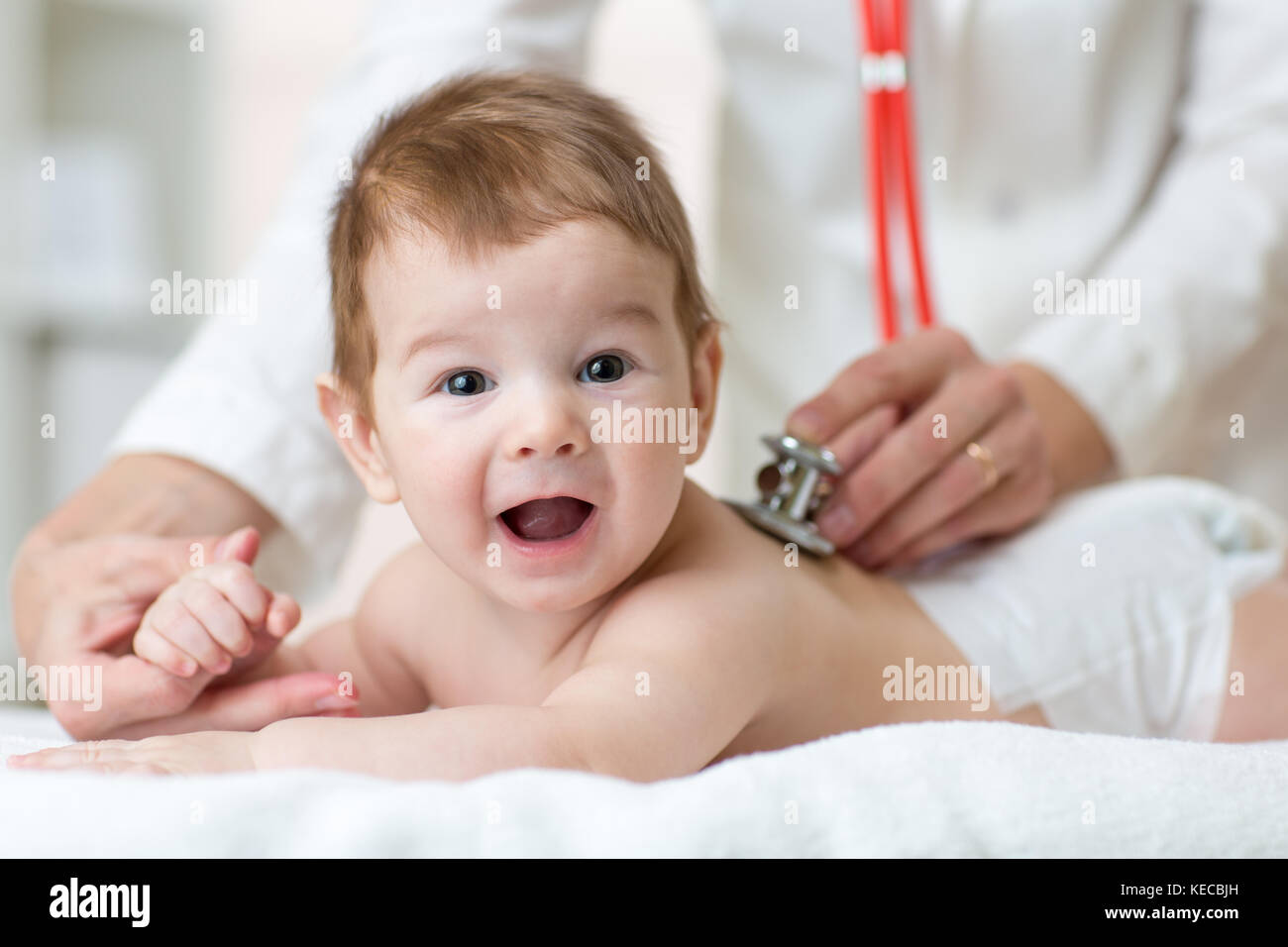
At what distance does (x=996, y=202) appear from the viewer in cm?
110

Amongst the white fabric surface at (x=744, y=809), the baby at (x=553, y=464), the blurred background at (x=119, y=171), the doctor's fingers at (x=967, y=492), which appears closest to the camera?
the white fabric surface at (x=744, y=809)

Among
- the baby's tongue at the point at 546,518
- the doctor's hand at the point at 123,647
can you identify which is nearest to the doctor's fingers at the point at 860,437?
the baby's tongue at the point at 546,518

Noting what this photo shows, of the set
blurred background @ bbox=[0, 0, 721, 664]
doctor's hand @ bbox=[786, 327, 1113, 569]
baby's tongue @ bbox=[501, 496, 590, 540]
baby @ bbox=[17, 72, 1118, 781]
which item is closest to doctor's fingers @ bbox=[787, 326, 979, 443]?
doctor's hand @ bbox=[786, 327, 1113, 569]

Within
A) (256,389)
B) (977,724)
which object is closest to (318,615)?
(256,389)

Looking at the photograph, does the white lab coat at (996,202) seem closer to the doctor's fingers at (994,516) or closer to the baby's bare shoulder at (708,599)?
the doctor's fingers at (994,516)

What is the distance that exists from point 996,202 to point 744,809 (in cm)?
Answer: 84

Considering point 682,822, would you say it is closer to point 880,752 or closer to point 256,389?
point 880,752

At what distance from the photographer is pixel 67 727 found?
0.65 m

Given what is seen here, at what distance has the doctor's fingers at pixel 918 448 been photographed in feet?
2.44

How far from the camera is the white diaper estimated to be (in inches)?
29.3

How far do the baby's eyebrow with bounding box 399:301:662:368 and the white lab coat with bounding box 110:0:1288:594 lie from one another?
13.1 inches

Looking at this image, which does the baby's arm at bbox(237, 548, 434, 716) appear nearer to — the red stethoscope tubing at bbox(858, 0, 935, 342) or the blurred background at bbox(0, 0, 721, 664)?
the red stethoscope tubing at bbox(858, 0, 935, 342)

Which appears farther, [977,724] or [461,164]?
[461,164]
